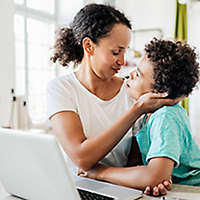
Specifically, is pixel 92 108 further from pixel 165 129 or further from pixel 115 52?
pixel 165 129

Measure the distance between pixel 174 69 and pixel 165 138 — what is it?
0.27 metres

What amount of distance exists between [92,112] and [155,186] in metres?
0.46

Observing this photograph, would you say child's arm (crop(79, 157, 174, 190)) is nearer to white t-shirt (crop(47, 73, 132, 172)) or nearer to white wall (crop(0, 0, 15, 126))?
white t-shirt (crop(47, 73, 132, 172))

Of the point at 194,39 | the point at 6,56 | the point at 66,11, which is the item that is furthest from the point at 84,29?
the point at 66,11

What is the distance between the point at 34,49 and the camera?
133 inches

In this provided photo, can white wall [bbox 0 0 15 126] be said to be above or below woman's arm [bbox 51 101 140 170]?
above

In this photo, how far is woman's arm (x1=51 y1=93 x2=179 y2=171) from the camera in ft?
3.54

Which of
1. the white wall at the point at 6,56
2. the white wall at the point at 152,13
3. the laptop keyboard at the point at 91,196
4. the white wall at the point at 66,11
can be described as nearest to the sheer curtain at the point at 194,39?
the white wall at the point at 152,13

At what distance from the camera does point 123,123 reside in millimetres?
1075

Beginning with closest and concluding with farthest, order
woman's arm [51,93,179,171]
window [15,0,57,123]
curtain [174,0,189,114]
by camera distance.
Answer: woman's arm [51,93,179,171] → window [15,0,57,123] → curtain [174,0,189,114]

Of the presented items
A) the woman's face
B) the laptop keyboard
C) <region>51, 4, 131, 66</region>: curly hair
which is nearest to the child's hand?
the laptop keyboard

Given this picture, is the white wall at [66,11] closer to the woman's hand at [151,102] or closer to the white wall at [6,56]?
the white wall at [6,56]

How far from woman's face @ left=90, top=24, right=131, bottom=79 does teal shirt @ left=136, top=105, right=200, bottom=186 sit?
28 cm

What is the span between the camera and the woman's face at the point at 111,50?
1.26 metres
